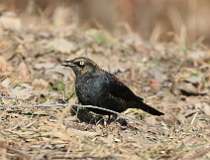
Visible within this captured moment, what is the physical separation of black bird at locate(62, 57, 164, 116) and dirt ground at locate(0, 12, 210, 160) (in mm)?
220

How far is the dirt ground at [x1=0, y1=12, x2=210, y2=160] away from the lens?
5430mm

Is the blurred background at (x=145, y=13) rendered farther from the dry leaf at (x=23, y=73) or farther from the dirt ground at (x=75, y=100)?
the dry leaf at (x=23, y=73)

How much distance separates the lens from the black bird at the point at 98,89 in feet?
21.5

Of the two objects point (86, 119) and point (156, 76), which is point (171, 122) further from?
point (156, 76)

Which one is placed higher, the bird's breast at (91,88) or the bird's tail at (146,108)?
the bird's breast at (91,88)

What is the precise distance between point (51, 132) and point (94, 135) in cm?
38

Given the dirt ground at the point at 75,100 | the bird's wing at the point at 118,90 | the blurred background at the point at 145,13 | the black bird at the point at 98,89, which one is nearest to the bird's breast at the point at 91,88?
the black bird at the point at 98,89

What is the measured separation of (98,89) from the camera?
6.62 metres

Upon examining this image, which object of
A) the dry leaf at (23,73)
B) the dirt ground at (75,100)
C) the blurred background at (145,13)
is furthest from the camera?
the blurred background at (145,13)

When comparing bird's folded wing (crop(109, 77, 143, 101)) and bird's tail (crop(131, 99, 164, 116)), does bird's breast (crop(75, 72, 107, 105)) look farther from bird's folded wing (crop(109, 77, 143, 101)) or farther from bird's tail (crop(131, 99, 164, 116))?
bird's tail (crop(131, 99, 164, 116))

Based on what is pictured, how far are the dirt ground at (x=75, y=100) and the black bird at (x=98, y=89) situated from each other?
0.22m

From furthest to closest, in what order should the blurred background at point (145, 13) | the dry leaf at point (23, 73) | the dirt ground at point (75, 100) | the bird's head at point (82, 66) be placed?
the blurred background at point (145, 13), the dry leaf at point (23, 73), the bird's head at point (82, 66), the dirt ground at point (75, 100)

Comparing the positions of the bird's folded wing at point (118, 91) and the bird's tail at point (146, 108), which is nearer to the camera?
the bird's folded wing at point (118, 91)

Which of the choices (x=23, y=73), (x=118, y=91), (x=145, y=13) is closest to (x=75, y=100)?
(x=118, y=91)
